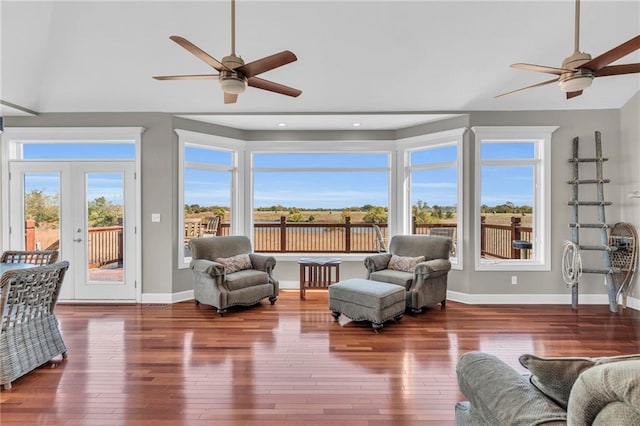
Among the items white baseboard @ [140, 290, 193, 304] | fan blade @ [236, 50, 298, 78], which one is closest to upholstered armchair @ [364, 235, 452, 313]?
white baseboard @ [140, 290, 193, 304]

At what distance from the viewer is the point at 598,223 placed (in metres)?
4.57

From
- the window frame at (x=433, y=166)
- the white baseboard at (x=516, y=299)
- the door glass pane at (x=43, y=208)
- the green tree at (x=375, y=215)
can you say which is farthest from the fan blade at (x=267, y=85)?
the door glass pane at (x=43, y=208)

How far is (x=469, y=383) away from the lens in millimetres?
1467

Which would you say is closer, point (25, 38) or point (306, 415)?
point (306, 415)

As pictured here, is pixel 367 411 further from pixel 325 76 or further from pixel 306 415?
pixel 325 76

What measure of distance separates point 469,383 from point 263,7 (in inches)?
147

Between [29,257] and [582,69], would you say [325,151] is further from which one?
[29,257]

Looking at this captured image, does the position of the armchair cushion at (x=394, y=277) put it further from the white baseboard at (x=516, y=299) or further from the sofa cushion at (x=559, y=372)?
the sofa cushion at (x=559, y=372)

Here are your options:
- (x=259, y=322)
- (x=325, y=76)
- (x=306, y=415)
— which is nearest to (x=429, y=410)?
(x=306, y=415)

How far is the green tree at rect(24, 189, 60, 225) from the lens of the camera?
4.75 m

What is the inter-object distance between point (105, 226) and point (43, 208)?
92 centimetres

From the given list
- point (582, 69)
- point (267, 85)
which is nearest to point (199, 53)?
point (267, 85)

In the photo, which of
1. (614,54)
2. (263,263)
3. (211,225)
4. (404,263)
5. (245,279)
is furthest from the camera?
(211,225)

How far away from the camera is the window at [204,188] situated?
4980 mm
